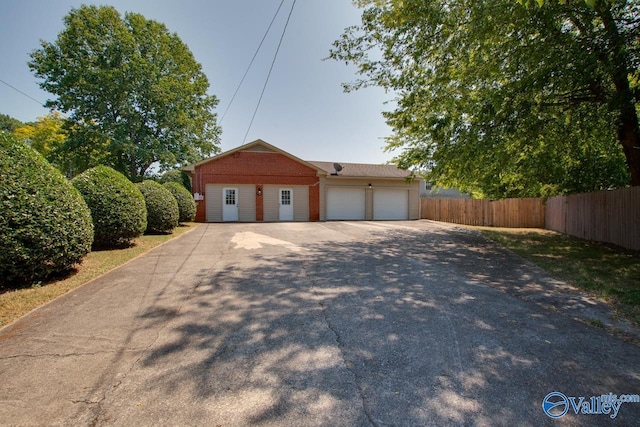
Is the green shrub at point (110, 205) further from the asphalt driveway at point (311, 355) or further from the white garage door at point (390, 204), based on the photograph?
the white garage door at point (390, 204)

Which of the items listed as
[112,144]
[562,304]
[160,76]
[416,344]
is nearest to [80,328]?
[416,344]

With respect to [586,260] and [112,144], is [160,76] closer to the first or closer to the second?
[112,144]

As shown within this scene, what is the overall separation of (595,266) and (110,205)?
1163 cm

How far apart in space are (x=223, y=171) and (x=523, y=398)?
60.1 feet

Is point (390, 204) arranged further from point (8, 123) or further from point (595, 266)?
point (8, 123)

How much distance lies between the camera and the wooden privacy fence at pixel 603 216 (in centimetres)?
844

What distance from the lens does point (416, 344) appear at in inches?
118

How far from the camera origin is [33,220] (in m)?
4.52

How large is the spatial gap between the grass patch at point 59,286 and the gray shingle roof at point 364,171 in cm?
1466

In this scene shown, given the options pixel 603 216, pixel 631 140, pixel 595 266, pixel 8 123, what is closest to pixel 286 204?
pixel 603 216

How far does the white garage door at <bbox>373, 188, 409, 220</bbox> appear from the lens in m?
21.4
